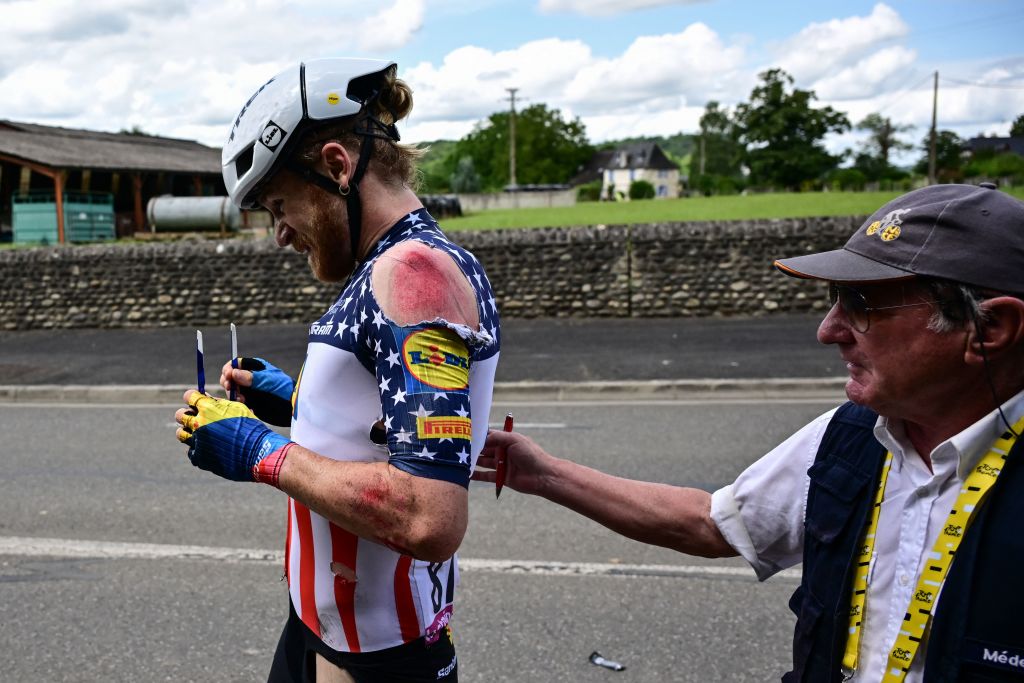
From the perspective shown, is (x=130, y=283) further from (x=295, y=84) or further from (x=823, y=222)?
(x=295, y=84)

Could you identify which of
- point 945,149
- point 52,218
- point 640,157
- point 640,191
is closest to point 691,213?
point 52,218

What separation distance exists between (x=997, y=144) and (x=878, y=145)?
39.0ft

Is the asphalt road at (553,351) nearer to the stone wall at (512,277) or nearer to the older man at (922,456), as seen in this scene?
the stone wall at (512,277)

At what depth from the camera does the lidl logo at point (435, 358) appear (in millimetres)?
1754

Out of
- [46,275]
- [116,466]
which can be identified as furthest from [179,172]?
[116,466]

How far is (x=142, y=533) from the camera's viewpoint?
19.0ft

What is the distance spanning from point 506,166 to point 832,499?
11154cm

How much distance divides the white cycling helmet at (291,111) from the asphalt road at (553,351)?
8.73 meters

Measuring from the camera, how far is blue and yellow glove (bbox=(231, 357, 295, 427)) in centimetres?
252

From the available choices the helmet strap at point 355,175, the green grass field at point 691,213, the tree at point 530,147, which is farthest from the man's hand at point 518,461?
the tree at point 530,147

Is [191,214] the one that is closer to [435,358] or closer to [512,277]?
[512,277]

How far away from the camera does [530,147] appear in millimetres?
111750

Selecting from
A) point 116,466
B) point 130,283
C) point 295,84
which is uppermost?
point 295,84

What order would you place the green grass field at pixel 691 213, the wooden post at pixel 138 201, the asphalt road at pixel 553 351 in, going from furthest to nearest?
the wooden post at pixel 138 201
the green grass field at pixel 691 213
the asphalt road at pixel 553 351
